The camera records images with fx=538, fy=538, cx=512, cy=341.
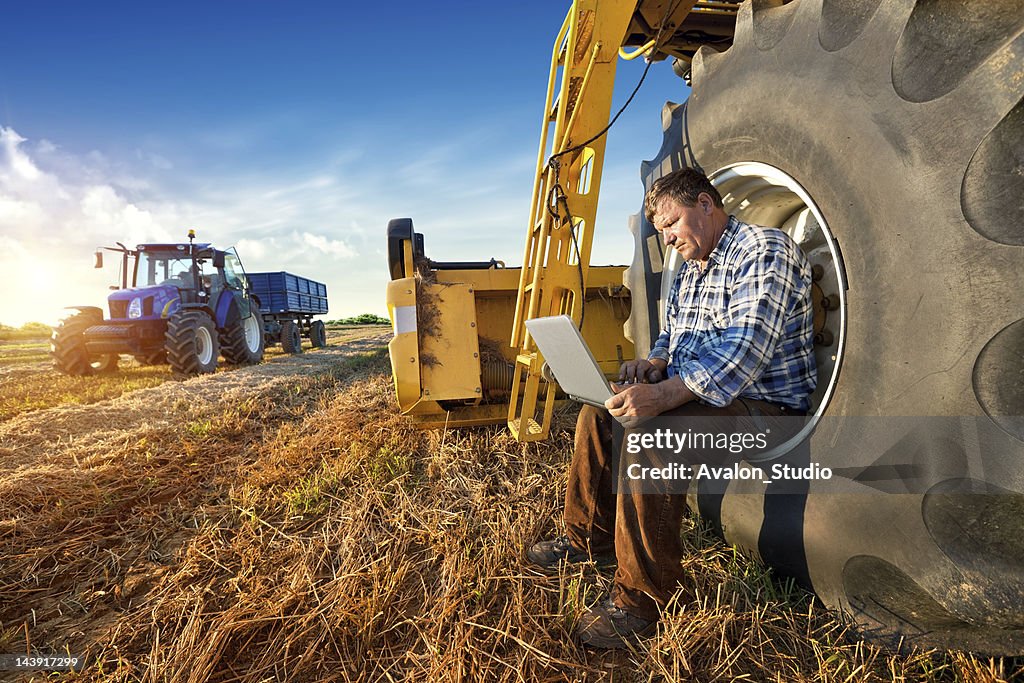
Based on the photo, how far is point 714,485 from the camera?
6.36 feet

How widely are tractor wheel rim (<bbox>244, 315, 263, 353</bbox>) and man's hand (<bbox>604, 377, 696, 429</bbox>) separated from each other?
1125cm

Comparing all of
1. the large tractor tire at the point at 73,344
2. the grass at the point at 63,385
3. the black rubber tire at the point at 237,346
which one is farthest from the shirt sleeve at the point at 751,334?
the black rubber tire at the point at 237,346

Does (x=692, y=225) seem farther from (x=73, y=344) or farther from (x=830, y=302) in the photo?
(x=73, y=344)

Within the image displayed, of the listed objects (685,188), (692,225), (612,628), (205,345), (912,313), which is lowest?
(612,628)

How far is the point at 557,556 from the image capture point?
208 centimetres

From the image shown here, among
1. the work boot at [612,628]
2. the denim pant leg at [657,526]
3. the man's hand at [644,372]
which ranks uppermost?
the man's hand at [644,372]

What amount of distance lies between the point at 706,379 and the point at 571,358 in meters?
0.43

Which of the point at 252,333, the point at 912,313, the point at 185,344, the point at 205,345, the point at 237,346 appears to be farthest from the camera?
the point at 252,333

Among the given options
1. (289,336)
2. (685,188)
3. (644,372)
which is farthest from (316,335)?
(685,188)

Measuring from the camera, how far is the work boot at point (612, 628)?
64.8 inches

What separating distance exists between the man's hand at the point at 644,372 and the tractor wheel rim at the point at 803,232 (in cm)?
47

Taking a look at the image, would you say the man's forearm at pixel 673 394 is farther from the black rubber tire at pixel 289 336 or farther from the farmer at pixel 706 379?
the black rubber tire at pixel 289 336

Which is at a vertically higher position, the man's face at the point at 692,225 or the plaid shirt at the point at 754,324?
the man's face at the point at 692,225

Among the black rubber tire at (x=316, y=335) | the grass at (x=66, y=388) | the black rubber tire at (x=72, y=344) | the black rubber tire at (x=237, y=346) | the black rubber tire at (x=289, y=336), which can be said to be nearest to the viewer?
the grass at (x=66, y=388)
